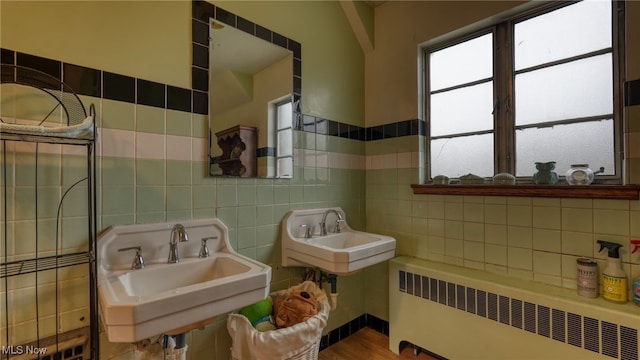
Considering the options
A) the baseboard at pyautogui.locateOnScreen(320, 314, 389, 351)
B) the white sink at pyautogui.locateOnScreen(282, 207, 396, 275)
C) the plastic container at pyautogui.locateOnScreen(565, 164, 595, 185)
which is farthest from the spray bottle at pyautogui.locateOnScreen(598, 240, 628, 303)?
the baseboard at pyautogui.locateOnScreen(320, 314, 389, 351)

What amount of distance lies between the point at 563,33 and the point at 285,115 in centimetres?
158

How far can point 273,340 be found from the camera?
1.20 m

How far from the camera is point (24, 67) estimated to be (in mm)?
923

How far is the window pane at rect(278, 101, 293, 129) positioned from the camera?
1652mm

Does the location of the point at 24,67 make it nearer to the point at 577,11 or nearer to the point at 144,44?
the point at 144,44

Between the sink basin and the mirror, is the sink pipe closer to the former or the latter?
the sink basin

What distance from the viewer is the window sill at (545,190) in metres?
1.20

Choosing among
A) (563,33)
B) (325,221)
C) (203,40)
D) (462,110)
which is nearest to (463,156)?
(462,110)

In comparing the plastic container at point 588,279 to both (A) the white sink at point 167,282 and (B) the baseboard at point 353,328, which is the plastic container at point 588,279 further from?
(A) the white sink at point 167,282

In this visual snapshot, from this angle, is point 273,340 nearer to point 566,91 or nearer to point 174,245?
point 174,245

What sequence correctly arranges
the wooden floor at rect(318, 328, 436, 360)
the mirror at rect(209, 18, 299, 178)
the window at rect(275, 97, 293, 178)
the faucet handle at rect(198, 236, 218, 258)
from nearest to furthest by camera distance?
the faucet handle at rect(198, 236, 218, 258) → the mirror at rect(209, 18, 299, 178) → the window at rect(275, 97, 293, 178) → the wooden floor at rect(318, 328, 436, 360)

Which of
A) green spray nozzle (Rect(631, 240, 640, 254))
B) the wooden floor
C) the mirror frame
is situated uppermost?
the mirror frame

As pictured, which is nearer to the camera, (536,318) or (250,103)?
(536,318)

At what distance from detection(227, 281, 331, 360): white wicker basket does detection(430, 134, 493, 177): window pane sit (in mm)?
1271
